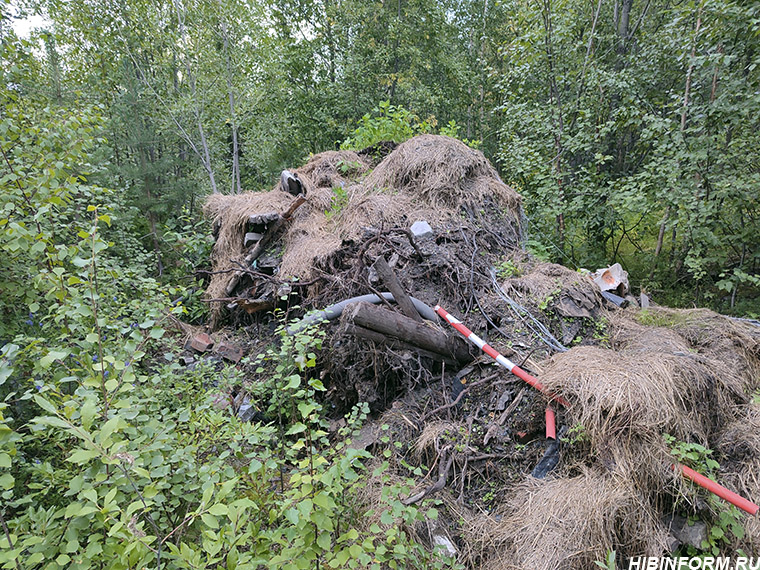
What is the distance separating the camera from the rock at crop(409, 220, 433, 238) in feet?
13.2

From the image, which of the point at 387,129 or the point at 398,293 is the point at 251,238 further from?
the point at 387,129

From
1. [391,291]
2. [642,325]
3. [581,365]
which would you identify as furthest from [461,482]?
[642,325]

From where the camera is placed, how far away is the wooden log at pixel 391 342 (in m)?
2.84

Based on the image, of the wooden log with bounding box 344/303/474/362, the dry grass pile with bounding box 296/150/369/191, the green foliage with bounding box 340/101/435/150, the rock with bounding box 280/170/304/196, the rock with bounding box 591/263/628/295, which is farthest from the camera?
the green foliage with bounding box 340/101/435/150

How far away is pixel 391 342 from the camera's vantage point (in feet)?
10.00

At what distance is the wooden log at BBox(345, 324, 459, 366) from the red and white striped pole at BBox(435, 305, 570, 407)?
27 cm

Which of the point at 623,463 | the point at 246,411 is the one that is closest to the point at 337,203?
the point at 246,411

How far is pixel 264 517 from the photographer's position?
189 centimetres

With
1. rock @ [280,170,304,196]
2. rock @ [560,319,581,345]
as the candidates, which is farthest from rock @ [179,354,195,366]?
rock @ [560,319,581,345]

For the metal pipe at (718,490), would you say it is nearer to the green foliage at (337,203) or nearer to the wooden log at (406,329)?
the wooden log at (406,329)

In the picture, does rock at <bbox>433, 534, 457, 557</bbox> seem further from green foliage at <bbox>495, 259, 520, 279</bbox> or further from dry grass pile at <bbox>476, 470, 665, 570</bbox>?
green foliage at <bbox>495, 259, 520, 279</bbox>

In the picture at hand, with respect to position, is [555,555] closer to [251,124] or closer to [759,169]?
[759,169]

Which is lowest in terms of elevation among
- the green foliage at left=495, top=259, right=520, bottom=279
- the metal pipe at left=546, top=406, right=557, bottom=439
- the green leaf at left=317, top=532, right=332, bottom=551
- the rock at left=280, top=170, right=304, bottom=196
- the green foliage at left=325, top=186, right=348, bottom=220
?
the metal pipe at left=546, top=406, right=557, bottom=439

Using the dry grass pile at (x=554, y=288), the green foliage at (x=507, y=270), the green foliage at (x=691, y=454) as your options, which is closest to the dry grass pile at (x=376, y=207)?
the green foliage at (x=507, y=270)
